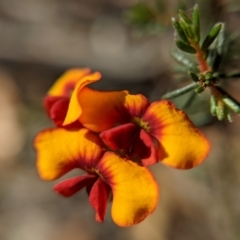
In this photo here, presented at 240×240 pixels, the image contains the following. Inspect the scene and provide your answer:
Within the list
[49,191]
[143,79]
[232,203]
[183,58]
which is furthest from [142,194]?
[49,191]

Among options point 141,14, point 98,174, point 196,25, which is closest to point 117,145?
point 98,174

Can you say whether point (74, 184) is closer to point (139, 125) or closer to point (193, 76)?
point (139, 125)

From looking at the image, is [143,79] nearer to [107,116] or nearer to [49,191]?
[49,191]

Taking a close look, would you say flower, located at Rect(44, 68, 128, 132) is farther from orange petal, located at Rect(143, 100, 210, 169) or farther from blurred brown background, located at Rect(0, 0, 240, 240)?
blurred brown background, located at Rect(0, 0, 240, 240)

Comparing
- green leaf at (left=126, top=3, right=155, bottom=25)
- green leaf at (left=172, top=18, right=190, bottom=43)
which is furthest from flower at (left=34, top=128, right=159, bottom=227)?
green leaf at (left=126, top=3, right=155, bottom=25)

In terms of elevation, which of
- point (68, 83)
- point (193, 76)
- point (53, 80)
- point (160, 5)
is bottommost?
point (53, 80)

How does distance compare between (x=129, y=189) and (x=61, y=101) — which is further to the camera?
(x=61, y=101)

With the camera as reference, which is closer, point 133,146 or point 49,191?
point 133,146

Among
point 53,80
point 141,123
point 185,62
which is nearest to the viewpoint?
point 141,123
